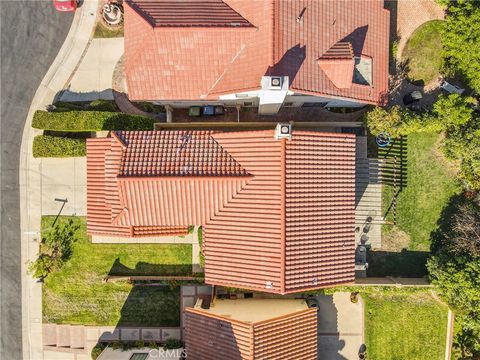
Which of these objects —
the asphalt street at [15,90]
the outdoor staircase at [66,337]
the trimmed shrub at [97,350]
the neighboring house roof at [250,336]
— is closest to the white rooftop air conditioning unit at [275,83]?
the neighboring house roof at [250,336]

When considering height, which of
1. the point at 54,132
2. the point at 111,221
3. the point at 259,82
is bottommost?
the point at 111,221

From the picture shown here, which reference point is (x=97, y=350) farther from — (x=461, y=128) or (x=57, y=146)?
(x=461, y=128)

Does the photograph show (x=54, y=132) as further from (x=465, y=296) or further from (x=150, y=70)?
(x=465, y=296)

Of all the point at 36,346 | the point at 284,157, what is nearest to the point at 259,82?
the point at 284,157

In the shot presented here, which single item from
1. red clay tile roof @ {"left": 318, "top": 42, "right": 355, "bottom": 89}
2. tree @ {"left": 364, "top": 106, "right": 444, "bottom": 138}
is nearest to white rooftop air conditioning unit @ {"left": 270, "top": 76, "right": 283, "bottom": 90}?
red clay tile roof @ {"left": 318, "top": 42, "right": 355, "bottom": 89}

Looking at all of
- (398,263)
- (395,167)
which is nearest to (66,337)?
(398,263)

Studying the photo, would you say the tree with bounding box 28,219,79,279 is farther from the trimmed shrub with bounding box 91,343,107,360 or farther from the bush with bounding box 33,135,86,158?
the trimmed shrub with bounding box 91,343,107,360

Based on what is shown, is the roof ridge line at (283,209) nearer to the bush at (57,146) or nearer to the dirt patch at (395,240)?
the dirt patch at (395,240)
